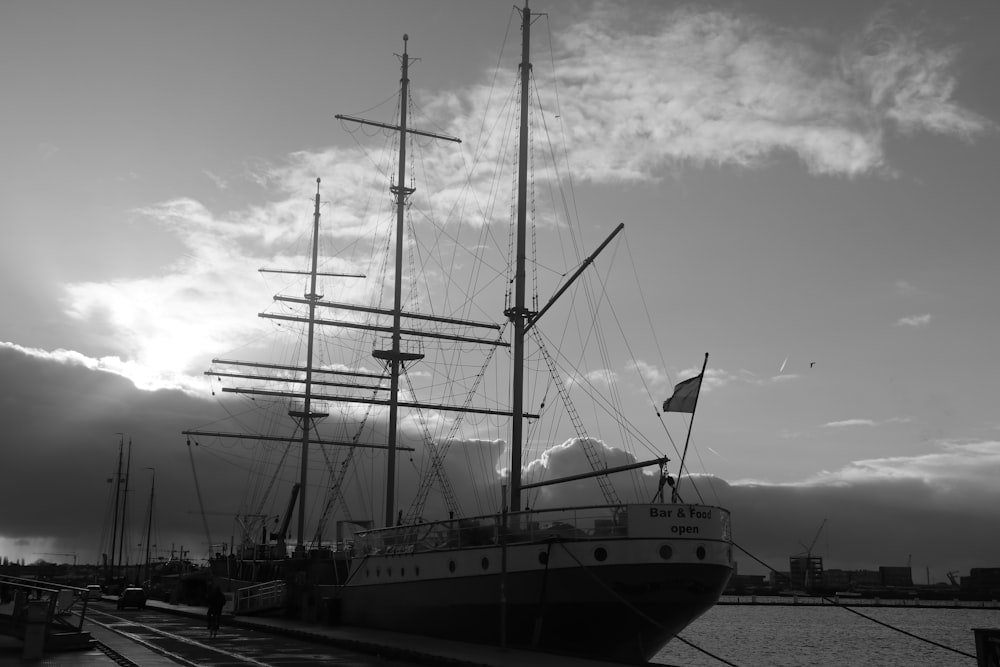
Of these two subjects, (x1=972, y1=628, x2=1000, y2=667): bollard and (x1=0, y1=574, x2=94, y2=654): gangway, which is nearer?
(x1=972, y1=628, x2=1000, y2=667): bollard

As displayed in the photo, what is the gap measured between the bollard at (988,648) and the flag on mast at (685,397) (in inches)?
451

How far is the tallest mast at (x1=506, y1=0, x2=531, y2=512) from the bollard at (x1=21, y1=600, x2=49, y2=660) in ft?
48.4

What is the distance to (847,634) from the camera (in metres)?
103

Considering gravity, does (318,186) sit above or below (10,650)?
above

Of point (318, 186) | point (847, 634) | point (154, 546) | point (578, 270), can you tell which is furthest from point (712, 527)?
point (154, 546)

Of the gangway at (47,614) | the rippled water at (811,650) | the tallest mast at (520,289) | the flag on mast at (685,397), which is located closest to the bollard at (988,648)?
the flag on mast at (685,397)

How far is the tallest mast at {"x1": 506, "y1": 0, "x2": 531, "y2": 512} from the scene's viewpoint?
33.0 metres

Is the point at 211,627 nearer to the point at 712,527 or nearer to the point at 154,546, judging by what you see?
the point at 712,527

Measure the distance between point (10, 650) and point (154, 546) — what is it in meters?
113

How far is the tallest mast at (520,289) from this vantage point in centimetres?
3300

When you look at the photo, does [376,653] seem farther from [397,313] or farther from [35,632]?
[397,313]

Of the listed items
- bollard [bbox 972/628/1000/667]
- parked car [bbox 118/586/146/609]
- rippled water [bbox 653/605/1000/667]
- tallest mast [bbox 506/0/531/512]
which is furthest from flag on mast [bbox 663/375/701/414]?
parked car [bbox 118/586/146/609]

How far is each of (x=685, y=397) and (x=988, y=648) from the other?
477 inches

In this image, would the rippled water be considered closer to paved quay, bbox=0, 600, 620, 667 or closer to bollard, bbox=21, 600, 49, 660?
paved quay, bbox=0, 600, 620, 667
